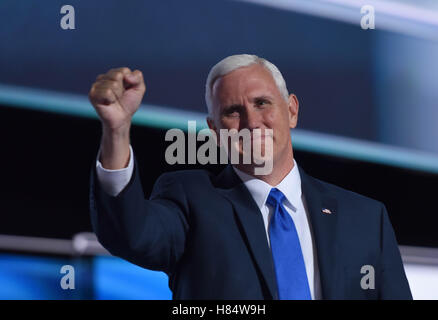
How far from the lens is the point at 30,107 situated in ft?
7.28

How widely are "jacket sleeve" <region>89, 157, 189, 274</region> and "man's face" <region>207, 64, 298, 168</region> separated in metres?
0.22

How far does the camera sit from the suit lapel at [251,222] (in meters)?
1.39

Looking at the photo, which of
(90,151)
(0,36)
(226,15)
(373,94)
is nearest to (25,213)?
(90,151)

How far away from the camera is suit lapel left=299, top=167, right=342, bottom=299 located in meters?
1.41

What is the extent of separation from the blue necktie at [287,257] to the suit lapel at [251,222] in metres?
0.02

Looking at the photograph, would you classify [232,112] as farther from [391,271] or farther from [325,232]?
[391,271]

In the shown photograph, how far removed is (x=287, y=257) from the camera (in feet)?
4.69

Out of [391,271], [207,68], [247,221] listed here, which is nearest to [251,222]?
[247,221]

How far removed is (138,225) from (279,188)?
1.30 feet

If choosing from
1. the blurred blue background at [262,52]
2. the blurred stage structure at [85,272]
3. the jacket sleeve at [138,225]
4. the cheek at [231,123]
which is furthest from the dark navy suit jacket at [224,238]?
the blurred blue background at [262,52]

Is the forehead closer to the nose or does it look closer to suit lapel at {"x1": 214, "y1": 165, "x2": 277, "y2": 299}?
the nose

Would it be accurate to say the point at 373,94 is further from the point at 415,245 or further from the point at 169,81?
the point at 169,81

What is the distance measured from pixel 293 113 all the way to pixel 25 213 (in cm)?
101

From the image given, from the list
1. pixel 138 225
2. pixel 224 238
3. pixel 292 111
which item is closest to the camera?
pixel 138 225
